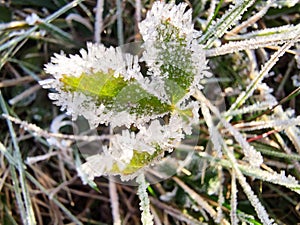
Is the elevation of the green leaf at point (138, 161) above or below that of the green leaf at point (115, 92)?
below

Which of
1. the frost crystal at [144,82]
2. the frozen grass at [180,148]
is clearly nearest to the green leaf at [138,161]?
the frost crystal at [144,82]

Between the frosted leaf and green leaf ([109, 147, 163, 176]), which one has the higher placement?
green leaf ([109, 147, 163, 176])

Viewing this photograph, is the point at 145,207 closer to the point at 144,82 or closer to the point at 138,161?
the point at 138,161

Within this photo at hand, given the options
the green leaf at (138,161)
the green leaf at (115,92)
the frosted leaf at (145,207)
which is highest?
the green leaf at (115,92)

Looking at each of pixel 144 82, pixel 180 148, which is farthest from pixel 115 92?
pixel 180 148

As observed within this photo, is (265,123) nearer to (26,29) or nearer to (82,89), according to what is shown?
(82,89)

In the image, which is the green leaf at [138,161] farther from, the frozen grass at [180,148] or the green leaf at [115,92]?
the frozen grass at [180,148]

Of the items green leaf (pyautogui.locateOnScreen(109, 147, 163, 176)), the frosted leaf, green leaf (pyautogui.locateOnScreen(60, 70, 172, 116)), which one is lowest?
the frosted leaf

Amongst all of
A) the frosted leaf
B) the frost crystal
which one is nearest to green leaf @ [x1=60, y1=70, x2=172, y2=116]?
the frost crystal

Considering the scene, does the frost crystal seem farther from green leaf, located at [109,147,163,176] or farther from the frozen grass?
the frozen grass

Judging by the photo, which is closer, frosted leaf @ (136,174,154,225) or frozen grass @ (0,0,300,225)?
frosted leaf @ (136,174,154,225)
